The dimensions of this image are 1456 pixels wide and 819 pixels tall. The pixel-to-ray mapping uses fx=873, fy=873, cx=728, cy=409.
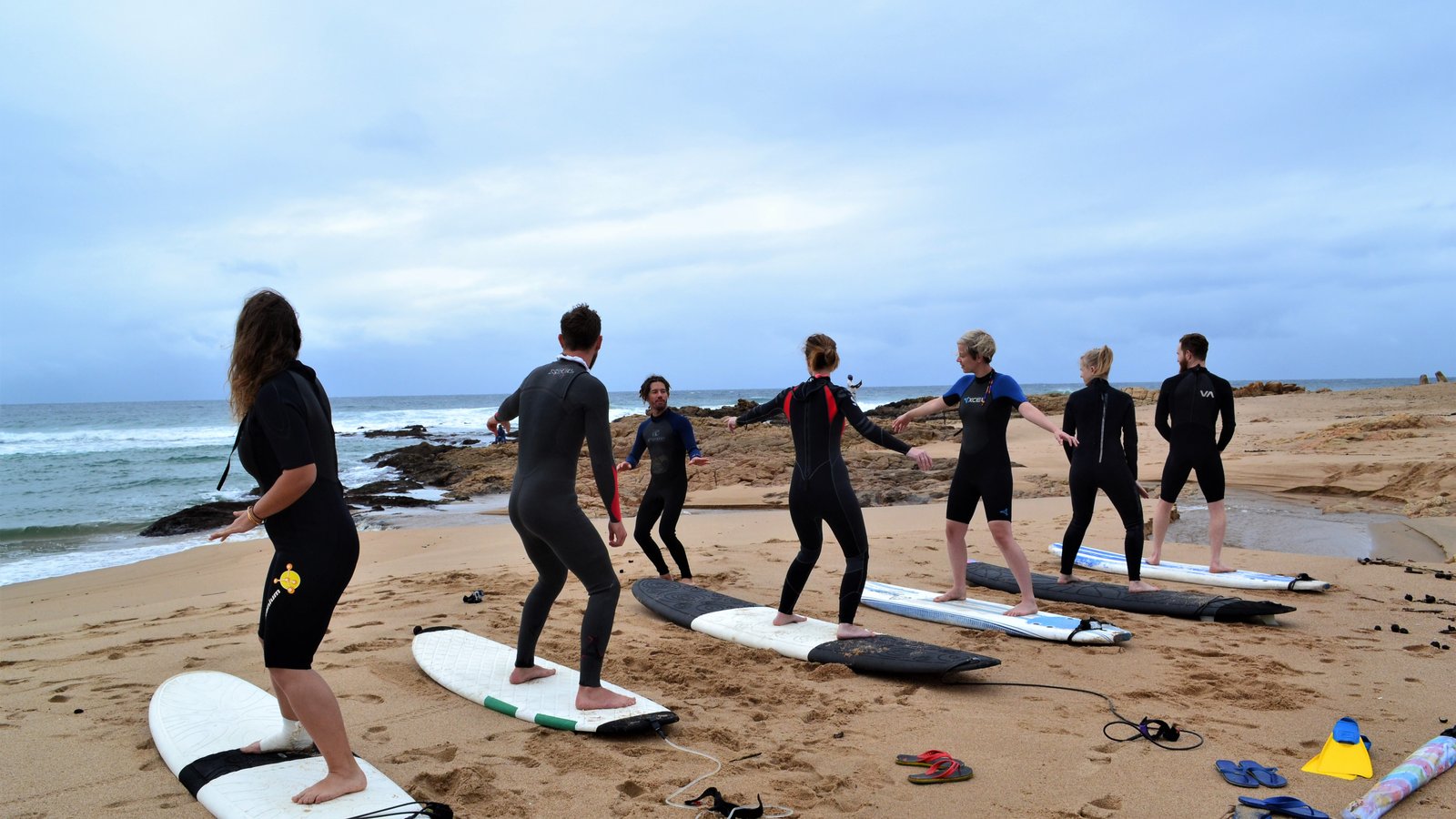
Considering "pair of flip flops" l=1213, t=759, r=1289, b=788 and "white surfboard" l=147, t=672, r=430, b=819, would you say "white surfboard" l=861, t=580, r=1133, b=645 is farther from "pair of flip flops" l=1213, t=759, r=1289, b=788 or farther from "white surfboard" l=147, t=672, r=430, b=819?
"white surfboard" l=147, t=672, r=430, b=819

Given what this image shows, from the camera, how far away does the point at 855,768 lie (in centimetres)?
364

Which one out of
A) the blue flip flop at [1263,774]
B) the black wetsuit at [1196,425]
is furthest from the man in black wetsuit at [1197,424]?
the blue flip flop at [1263,774]

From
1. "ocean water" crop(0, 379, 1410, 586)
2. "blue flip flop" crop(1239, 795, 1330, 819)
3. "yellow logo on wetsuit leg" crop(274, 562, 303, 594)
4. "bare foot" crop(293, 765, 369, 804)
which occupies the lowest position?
"ocean water" crop(0, 379, 1410, 586)

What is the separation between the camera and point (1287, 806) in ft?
10.1

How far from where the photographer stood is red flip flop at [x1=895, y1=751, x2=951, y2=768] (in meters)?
3.62

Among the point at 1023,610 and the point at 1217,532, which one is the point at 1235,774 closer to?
the point at 1023,610

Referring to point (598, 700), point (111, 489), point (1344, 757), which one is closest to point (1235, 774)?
point (1344, 757)

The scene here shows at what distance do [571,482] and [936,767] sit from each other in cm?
204

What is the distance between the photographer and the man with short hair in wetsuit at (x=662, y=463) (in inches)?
304

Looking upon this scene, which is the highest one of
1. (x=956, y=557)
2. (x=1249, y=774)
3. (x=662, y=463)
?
(x=662, y=463)

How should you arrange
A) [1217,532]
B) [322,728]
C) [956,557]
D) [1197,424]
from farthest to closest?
[1217,532] < [1197,424] < [956,557] < [322,728]

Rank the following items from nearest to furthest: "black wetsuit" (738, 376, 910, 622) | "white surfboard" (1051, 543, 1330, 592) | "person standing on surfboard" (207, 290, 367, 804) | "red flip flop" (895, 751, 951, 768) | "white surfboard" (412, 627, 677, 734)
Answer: "person standing on surfboard" (207, 290, 367, 804), "red flip flop" (895, 751, 951, 768), "white surfboard" (412, 627, 677, 734), "black wetsuit" (738, 376, 910, 622), "white surfboard" (1051, 543, 1330, 592)

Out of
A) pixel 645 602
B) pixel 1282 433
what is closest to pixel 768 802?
pixel 645 602

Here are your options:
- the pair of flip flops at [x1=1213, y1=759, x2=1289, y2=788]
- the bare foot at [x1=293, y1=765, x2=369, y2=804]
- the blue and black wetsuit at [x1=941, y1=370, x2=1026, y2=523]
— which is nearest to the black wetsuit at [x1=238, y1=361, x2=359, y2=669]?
the bare foot at [x1=293, y1=765, x2=369, y2=804]
